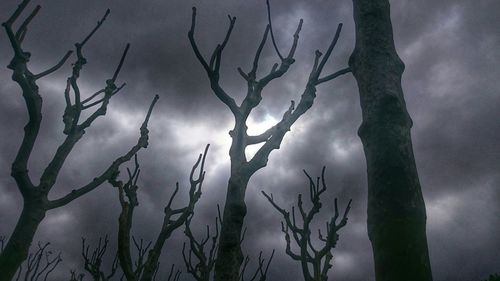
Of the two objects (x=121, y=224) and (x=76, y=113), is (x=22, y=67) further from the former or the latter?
(x=121, y=224)

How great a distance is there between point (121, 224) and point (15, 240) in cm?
309

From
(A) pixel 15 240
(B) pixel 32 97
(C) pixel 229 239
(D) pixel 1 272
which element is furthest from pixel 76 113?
(C) pixel 229 239

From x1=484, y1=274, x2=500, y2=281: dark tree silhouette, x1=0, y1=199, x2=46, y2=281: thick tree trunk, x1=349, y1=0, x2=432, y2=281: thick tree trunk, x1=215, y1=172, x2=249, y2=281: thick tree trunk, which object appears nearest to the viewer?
x1=349, y1=0, x2=432, y2=281: thick tree trunk

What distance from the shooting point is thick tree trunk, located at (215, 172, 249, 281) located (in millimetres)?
4605

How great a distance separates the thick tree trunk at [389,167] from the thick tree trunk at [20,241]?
4314mm

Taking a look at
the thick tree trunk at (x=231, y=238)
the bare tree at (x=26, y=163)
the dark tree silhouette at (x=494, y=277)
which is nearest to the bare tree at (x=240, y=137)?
the thick tree trunk at (x=231, y=238)

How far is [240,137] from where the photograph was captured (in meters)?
6.03

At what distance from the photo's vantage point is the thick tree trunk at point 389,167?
1.63 meters

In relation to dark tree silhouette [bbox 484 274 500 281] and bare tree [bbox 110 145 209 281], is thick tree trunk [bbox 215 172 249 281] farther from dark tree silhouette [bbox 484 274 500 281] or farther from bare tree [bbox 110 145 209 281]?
dark tree silhouette [bbox 484 274 500 281]

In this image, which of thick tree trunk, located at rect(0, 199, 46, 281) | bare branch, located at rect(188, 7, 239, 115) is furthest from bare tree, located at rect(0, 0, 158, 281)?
bare branch, located at rect(188, 7, 239, 115)

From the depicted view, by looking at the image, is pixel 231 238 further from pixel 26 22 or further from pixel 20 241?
pixel 26 22

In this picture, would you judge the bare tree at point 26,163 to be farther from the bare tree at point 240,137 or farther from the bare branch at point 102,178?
the bare tree at point 240,137

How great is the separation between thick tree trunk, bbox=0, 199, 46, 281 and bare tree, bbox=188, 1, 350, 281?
2359mm

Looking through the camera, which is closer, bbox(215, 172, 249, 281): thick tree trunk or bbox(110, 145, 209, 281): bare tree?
bbox(110, 145, 209, 281): bare tree
